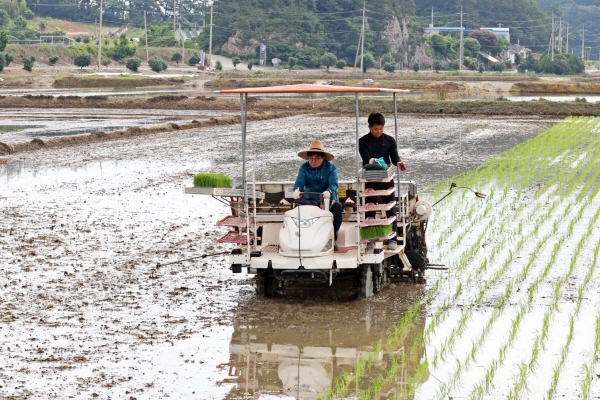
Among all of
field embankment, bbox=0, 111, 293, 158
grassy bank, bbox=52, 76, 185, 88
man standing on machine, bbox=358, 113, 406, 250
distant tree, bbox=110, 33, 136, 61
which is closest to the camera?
man standing on machine, bbox=358, 113, 406, 250

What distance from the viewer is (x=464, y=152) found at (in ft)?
80.9

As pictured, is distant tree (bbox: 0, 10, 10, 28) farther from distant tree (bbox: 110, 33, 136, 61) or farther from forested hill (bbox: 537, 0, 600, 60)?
forested hill (bbox: 537, 0, 600, 60)

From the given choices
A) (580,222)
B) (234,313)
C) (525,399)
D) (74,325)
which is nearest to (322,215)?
(234,313)

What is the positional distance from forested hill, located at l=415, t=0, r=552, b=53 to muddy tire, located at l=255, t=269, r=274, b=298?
13499 cm

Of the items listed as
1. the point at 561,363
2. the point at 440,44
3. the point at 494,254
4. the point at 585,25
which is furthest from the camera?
the point at 585,25

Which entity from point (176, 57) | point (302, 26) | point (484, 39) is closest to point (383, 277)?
point (176, 57)

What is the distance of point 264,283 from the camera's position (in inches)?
388

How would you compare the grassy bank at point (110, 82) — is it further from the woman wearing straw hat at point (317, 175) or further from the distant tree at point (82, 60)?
the woman wearing straw hat at point (317, 175)

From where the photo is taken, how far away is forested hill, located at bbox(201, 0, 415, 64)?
10350cm

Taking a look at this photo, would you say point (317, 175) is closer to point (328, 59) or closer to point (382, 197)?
point (382, 197)

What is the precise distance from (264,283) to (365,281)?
97 cm

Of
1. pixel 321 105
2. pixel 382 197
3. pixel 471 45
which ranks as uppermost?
pixel 471 45

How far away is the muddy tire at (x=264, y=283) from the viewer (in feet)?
32.2

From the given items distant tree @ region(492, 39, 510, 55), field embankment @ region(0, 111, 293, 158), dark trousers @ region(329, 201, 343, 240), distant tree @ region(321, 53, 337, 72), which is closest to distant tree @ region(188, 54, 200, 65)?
distant tree @ region(321, 53, 337, 72)
